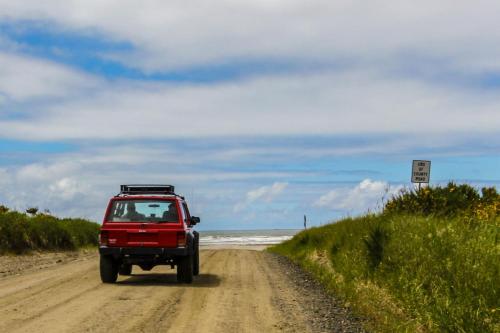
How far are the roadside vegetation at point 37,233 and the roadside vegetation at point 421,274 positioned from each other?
1273cm

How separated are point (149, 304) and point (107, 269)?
3.85 meters

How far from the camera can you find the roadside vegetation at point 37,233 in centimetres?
2417

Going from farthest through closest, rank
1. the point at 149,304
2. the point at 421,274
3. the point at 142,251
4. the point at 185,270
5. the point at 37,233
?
the point at 37,233 → the point at 185,270 → the point at 142,251 → the point at 149,304 → the point at 421,274

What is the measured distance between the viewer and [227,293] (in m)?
12.7

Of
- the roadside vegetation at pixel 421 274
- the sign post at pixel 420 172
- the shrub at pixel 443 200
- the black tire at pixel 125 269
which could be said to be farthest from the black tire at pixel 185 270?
the sign post at pixel 420 172

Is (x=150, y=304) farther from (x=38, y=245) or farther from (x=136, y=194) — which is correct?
(x=38, y=245)

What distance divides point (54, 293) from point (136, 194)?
12.5 feet

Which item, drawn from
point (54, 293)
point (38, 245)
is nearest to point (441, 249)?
point (54, 293)

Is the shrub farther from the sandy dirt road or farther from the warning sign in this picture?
the sandy dirt road

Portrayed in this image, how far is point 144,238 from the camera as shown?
47.4 feet

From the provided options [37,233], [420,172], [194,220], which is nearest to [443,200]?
[420,172]

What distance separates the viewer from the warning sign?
69.2 feet

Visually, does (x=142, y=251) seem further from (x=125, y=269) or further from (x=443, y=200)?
(x=443, y=200)

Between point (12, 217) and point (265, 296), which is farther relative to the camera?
point (12, 217)
